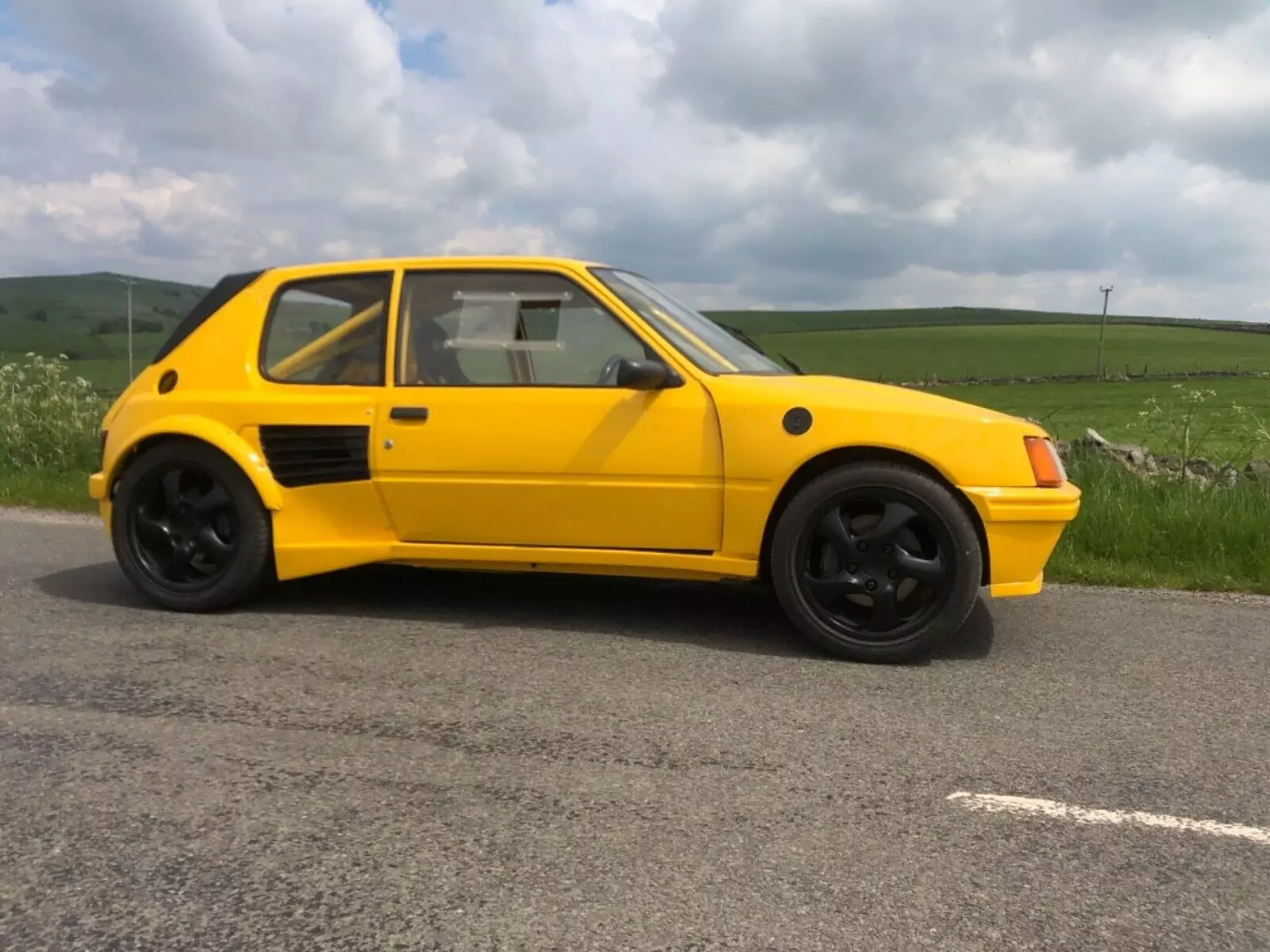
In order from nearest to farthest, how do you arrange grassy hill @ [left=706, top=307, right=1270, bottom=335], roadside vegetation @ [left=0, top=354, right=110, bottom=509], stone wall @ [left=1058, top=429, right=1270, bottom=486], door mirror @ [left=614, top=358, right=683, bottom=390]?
1. door mirror @ [left=614, top=358, right=683, bottom=390]
2. stone wall @ [left=1058, top=429, right=1270, bottom=486]
3. roadside vegetation @ [left=0, top=354, right=110, bottom=509]
4. grassy hill @ [left=706, top=307, right=1270, bottom=335]

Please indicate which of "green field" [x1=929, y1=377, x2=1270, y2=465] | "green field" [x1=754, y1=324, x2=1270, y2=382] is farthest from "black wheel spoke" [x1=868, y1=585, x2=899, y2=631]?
"green field" [x1=754, y1=324, x2=1270, y2=382]

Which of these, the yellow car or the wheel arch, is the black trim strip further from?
the wheel arch

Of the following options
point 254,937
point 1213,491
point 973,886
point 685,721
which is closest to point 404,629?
point 685,721

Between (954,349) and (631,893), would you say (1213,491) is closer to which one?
(631,893)

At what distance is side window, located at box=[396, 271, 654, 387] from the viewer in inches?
171

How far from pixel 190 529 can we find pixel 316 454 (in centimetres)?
75

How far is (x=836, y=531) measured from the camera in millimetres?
3990

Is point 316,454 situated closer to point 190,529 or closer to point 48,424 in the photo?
point 190,529

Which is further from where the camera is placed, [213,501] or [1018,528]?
[213,501]

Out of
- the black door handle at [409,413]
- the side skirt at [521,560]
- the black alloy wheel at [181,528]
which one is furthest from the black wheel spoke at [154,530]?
the black door handle at [409,413]

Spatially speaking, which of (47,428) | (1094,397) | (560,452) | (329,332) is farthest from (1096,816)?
(1094,397)

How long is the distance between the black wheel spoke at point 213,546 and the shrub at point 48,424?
5.40 meters

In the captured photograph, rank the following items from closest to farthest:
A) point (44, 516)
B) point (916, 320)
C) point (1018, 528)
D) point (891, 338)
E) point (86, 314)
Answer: point (1018, 528) < point (44, 516) < point (86, 314) < point (891, 338) < point (916, 320)

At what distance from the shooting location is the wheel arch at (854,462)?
13.0 feet
